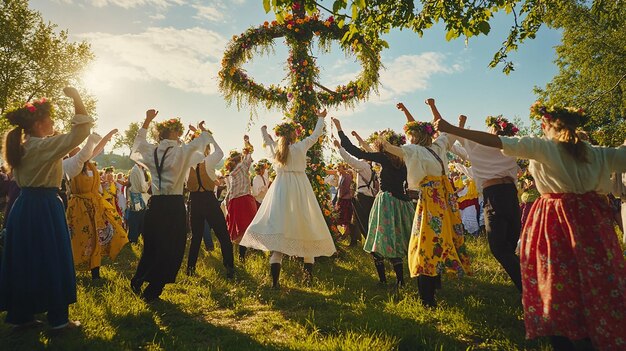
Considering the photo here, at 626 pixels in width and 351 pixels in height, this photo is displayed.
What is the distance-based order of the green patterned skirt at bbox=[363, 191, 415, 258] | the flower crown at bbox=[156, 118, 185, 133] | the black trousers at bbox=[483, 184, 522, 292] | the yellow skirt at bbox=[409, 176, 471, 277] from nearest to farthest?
1. the yellow skirt at bbox=[409, 176, 471, 277]
2. the black trousers at bbox=[483, 184, 522, 292]
3. the flower crown at bbox=[156, 118, 185, 133]
4. the green patterned skirt at bbox=[363, 191, 415, 258]

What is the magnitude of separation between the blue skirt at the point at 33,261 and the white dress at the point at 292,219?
7.52 feet

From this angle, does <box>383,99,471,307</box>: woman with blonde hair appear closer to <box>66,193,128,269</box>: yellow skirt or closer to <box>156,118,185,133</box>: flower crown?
<box>156,118,185,133</box>: flower crown

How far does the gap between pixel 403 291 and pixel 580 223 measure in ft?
8.50

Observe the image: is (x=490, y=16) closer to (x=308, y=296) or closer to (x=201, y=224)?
(x=308, y=296)

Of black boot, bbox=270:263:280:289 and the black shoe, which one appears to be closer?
black boot, bbox=270:263:280:289

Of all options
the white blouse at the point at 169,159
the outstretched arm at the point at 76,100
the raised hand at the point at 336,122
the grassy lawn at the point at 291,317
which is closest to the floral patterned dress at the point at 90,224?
the grassy lawn at the point at 291,317

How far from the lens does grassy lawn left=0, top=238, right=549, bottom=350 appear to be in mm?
3250

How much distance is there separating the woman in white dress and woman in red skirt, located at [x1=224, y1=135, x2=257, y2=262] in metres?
2.15

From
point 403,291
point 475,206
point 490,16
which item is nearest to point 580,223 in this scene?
point 403,291

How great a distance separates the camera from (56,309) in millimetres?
3500

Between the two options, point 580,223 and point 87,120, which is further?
point 87,120

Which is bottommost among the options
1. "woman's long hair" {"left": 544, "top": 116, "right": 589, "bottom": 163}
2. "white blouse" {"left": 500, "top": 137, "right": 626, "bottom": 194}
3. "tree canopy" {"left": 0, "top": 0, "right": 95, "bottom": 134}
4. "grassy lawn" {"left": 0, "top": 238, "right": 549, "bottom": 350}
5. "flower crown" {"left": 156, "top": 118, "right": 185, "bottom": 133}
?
"grassy lawn" {"left": 0, "top": 238, "right": 549, "bottom": 350}

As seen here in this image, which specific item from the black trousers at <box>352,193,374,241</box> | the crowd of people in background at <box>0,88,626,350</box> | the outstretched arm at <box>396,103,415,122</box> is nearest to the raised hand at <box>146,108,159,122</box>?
the crowd of people in background at <box>0,88,626,350</box>

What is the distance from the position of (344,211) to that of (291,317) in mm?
6384
